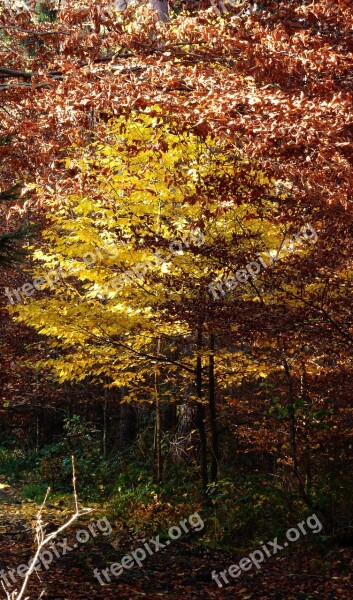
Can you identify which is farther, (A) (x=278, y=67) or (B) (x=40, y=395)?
(B) (x=40, y=395)

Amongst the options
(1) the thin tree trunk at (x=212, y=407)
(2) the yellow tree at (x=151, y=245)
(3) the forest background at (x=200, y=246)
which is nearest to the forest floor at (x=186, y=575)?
(3) the forest background at (x=200, y=246)

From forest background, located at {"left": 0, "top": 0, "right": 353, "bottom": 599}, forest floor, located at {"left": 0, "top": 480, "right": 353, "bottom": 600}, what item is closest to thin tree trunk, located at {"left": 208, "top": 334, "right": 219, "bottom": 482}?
forest background, located at {"left": 0, "top": 0, "right": 353, "bottom": 599}

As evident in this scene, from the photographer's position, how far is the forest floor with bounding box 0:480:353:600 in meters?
7.15

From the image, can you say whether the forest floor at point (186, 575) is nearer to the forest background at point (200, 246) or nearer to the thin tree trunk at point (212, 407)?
the forest background at point (200, 246)

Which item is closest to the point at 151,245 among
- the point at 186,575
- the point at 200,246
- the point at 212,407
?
the point at 200,246

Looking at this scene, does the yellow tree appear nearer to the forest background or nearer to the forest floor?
the forest background

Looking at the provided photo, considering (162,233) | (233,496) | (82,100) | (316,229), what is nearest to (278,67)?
(82,100)

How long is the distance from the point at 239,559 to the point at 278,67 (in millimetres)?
6412

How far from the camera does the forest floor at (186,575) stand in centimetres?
715

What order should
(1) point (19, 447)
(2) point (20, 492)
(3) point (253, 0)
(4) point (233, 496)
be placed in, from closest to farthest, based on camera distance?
(3) point (253, 0) → (4) point (233, 496) → (2) point (20, 492) → (1) point (19, 447)

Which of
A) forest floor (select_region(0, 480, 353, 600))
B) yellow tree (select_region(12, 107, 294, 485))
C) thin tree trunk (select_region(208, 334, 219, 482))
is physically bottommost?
forest floor (select_region(0, 480, 353, 600))

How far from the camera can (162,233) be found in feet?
27.9

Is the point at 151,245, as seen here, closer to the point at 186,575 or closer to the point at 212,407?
→ the point at 212,407

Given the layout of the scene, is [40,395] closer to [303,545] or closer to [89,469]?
[89,469]
